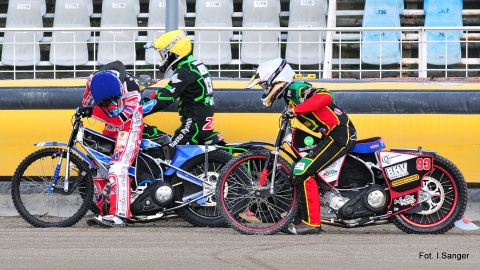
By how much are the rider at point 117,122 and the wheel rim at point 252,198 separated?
98 cm

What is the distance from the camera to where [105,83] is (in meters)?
10.3

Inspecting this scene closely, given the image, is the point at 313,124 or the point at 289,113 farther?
the point at 313,124

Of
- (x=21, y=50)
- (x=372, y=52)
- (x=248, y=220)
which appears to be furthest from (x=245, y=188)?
(x=21, y=50)

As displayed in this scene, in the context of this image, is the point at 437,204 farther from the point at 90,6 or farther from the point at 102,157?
the point at 90,6

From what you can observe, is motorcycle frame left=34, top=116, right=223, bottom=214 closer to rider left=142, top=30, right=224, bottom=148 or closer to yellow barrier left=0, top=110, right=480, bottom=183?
rider left=142, top=30, right=224, bottom=148

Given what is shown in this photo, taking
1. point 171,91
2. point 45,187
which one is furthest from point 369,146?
point 45,187

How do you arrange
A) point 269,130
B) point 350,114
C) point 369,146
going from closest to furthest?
point 369,146 → point 350,114 → point 269,130

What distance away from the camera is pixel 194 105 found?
A: 10.8 metres

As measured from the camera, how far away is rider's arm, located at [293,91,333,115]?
984 centimetres

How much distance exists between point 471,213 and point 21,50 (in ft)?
24.1

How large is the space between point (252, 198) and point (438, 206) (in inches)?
67.2

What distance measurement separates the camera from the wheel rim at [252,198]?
10.0 m

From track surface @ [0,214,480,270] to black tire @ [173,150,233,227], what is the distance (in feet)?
0.46

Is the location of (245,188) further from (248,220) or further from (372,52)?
(372,52)
